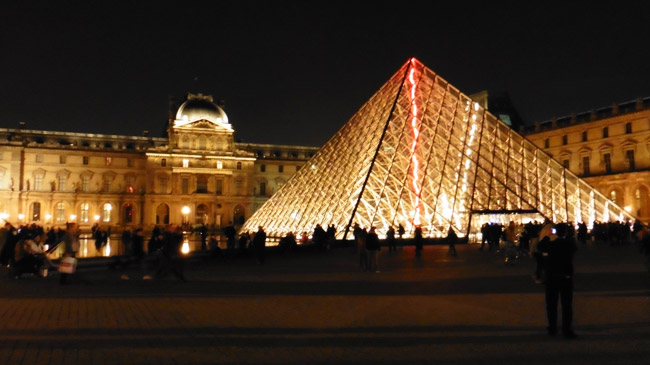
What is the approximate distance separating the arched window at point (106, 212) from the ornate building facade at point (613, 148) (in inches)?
1695

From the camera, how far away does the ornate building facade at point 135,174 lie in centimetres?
6206

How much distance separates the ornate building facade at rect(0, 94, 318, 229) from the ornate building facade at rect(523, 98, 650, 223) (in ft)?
106

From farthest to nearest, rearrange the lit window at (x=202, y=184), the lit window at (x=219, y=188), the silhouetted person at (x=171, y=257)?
the lit window at (x=219, y=188) → the lit window at (x=202, y=184) → the silhouetted person at (x=171, y=257)

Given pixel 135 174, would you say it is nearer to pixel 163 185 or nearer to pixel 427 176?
pixel 163 185

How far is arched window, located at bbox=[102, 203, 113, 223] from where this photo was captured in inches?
2534

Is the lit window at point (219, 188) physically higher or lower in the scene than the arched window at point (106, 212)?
higher

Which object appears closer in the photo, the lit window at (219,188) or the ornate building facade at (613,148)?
the ornate building facade at (613,148)

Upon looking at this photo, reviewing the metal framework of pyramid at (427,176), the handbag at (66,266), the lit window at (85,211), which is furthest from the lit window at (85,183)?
the handbag at (66,266)

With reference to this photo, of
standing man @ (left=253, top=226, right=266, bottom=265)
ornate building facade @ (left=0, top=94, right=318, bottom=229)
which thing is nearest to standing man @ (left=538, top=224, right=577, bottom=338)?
standing man @ (left=253, top=226, right=266, bottom=265)

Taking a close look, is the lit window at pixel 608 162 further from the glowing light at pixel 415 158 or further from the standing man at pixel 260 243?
the standing man at pixel 260 243

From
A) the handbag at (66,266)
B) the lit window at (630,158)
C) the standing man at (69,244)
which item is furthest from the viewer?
the lit window at (630,158)

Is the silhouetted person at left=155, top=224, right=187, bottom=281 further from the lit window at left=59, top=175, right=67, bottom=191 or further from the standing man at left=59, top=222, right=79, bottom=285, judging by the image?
the lit window at left=59, top=175, right=67, bottom=191

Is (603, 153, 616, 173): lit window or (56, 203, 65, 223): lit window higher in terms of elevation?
(603, 153, 616, 173): lit window

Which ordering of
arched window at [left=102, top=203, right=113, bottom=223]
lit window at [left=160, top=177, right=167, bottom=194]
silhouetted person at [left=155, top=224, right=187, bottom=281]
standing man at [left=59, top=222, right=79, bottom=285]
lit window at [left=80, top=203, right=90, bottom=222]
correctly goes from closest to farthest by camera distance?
standing man at [left=59, top=222, right=79, bottom=285], silhouetted person at [left=155, top=224, right=187, bottom=281], lit window at [left=80, top=203, right=90, bottom=222], arched window at [left=102, top=203, right=113, bottom=223], lit window at [left=160, top=177, right=167, bottom=194]
